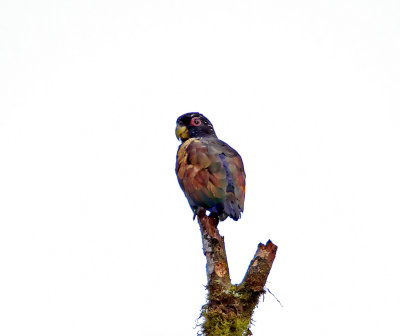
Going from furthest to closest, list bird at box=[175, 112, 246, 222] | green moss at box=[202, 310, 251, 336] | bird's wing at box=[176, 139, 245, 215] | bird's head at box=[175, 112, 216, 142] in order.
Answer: bird's head at box=[175, 112, 216, 142]
bird's wing at box=[176, 139, 245, 215]
bird at box=[175, 112, 246, 222]
green moss at box=[202, 310, 251, 336]

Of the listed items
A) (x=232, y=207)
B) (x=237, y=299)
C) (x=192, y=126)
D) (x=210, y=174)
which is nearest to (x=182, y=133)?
(x=192, y=126)

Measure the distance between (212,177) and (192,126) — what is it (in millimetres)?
2291

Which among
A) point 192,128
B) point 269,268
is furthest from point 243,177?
point 269,268

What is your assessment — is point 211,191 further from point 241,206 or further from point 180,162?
point 180,162

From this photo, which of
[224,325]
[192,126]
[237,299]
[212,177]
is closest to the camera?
[224,325]

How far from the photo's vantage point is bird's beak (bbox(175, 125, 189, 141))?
10672mm

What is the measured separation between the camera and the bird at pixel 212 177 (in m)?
8.16

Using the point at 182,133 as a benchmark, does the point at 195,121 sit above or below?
above

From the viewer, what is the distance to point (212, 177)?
8.59 meters

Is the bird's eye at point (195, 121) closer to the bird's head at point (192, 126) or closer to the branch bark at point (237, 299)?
the bird's head at point (192, 126)

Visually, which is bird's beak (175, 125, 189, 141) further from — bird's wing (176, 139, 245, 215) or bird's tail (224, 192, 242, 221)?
bird's tail (224, 192, 242, 221)

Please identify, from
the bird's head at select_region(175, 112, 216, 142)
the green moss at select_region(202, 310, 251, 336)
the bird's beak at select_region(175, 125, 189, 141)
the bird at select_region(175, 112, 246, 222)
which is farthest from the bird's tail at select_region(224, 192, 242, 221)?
the bird's beak at select_region(175, 125, 189, 141)

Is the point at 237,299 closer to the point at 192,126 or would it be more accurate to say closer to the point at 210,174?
the point at 210,174

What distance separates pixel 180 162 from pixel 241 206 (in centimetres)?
131
